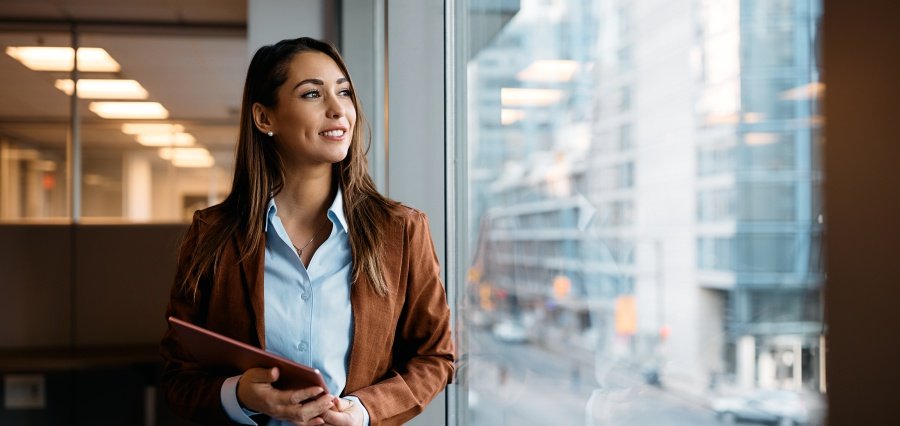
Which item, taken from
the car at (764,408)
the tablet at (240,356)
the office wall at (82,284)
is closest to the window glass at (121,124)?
the office wall at (82,284)

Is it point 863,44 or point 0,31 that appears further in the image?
point 0,31

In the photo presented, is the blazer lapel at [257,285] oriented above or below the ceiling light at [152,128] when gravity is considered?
below

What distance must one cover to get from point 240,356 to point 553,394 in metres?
0.67

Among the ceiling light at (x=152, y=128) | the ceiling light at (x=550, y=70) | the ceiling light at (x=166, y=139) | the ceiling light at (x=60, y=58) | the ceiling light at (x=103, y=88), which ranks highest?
the ceiling light at (x=60, y=58)

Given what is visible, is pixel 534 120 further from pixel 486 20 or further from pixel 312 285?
pixel 312 285

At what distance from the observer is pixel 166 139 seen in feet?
15.3

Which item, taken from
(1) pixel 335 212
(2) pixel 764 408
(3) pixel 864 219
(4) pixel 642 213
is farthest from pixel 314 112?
(3) pixel 864 219

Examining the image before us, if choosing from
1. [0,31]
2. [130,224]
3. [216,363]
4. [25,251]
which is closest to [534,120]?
[216,363]

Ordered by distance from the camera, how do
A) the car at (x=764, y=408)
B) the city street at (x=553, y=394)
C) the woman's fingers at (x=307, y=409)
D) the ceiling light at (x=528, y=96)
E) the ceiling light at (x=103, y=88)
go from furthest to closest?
1. the ceiling light at (x=103, y=88)
2. the ceiling light at (x=528, y=96)
3. the woman's fingers at (x=307, y=409)
4. the city street at (x=553, y=394)
5. the car at (x=764, y=408)

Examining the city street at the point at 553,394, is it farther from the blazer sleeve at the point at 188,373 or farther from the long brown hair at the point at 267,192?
the blazer sleeve at the point at 188,373

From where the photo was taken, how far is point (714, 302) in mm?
781

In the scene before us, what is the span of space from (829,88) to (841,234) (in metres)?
0.07

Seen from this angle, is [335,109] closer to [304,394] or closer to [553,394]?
[304,394]

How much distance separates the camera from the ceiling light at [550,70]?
4.65ft
